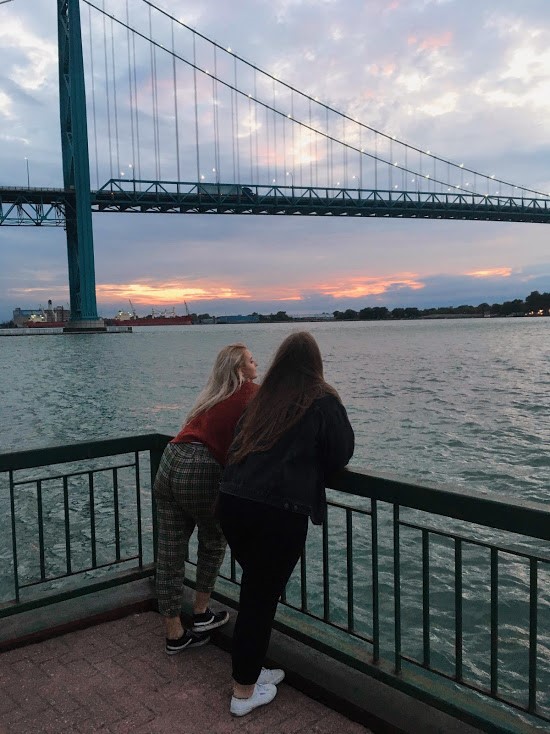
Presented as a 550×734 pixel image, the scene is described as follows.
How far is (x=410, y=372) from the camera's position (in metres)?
37.4

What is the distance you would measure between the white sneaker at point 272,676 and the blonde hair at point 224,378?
1.18 m

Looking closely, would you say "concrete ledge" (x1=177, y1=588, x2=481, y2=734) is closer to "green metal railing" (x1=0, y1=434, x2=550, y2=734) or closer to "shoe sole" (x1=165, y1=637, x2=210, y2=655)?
"green metal railing" (x1=0, y1=434, x2=550, y2=734)

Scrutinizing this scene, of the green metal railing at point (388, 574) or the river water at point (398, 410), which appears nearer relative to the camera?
the green metal railing at point (388, 574)

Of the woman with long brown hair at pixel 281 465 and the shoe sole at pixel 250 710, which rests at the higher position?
the woman with long brown hair at pixel 281 465

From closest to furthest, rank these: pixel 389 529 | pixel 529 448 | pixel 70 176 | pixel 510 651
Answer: pixel 510 651, pixel 389 529, pixel 529 448, pixel 70 176

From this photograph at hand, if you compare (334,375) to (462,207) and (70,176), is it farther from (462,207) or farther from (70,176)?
(462,207)

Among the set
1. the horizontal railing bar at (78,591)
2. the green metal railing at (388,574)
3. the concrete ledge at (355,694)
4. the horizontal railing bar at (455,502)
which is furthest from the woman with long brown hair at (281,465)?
the horizontal railing bar at (78,591)

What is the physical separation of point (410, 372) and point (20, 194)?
179 ft

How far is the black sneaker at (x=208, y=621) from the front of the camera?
3.34m

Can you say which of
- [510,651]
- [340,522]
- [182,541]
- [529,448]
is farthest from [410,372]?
[182,541]

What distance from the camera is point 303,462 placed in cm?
253

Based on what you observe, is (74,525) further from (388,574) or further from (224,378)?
(224,378)

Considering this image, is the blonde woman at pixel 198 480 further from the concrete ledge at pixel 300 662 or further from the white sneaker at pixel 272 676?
the white sneaker at pixel 272 676

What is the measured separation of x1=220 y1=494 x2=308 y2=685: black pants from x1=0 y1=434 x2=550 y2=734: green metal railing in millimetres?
386
